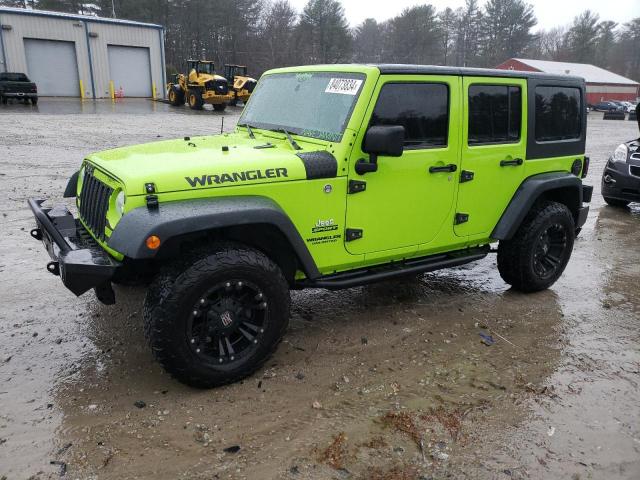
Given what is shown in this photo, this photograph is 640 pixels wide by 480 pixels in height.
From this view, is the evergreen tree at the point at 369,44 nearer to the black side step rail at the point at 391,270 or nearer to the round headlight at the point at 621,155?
the round headlight at the point at 621,155

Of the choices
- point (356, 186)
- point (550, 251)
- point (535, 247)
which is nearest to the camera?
point (356, 186)

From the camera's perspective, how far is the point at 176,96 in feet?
92.6

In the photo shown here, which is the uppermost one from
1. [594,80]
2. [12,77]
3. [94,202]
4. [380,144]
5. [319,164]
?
[594,80]

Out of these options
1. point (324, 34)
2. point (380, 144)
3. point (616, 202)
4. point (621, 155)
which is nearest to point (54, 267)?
point (380, 144)

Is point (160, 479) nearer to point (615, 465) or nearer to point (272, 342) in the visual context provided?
point (272, 342)

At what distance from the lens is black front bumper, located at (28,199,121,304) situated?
2.97 meters

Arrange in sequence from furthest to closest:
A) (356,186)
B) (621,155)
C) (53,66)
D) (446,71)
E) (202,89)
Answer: (53,66)
(202,89)
(621,155)
(446,71)
(356,186)

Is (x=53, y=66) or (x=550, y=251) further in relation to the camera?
(x=53, y=66)

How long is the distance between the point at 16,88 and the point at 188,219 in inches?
1057

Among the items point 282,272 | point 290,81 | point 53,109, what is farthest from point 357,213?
point 53,109

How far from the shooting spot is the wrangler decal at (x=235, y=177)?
10.3 feet

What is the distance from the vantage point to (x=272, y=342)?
3.51m

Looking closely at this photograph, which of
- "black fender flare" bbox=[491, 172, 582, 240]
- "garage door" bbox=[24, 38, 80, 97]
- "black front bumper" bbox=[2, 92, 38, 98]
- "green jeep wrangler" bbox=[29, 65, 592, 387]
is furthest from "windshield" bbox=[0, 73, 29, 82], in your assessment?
"black fender flare" bbox=[491, 172, 582, 240]

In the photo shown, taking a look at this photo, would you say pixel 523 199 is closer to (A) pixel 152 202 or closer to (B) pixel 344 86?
(B) pixel 344 86
